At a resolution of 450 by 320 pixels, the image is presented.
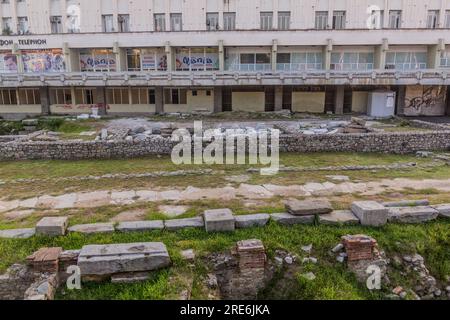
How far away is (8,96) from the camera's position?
33.0 meters

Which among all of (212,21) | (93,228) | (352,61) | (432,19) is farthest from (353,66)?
(93,228)

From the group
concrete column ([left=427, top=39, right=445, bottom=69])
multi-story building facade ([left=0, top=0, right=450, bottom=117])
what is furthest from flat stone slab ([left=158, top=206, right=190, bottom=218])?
concrete column ([left=427, top=39, right=445, bottom=69])

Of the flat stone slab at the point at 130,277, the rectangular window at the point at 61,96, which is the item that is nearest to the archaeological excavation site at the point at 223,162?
the flat stone slab at the point at 130,277

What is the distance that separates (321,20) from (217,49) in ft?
32.7

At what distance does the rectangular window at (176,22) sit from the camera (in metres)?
34.4

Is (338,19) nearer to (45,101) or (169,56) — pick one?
(169,56)

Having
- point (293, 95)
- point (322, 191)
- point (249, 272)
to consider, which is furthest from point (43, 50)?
point (249, 272)

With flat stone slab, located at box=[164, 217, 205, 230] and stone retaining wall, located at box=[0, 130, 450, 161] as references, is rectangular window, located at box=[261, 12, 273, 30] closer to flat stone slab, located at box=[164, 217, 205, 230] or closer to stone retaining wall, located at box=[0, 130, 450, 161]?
stone retaining wall, located at box=[0, 130, 450, 161]

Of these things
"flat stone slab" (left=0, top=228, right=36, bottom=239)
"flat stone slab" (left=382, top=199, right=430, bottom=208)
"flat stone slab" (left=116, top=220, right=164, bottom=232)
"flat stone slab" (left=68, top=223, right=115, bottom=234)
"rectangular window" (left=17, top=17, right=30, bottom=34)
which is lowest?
"flat stone slab" (left=0, top=228, right=36, bottom=239)

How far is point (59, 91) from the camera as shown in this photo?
107 feet

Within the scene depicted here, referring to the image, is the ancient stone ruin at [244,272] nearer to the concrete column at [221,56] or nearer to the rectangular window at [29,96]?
the concrete column at [221,56]

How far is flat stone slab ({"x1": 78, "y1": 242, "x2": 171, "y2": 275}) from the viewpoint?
6.64 meters

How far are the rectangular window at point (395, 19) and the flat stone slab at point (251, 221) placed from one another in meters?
31.8

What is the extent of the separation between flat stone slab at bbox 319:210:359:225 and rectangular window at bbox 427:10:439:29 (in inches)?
1268
